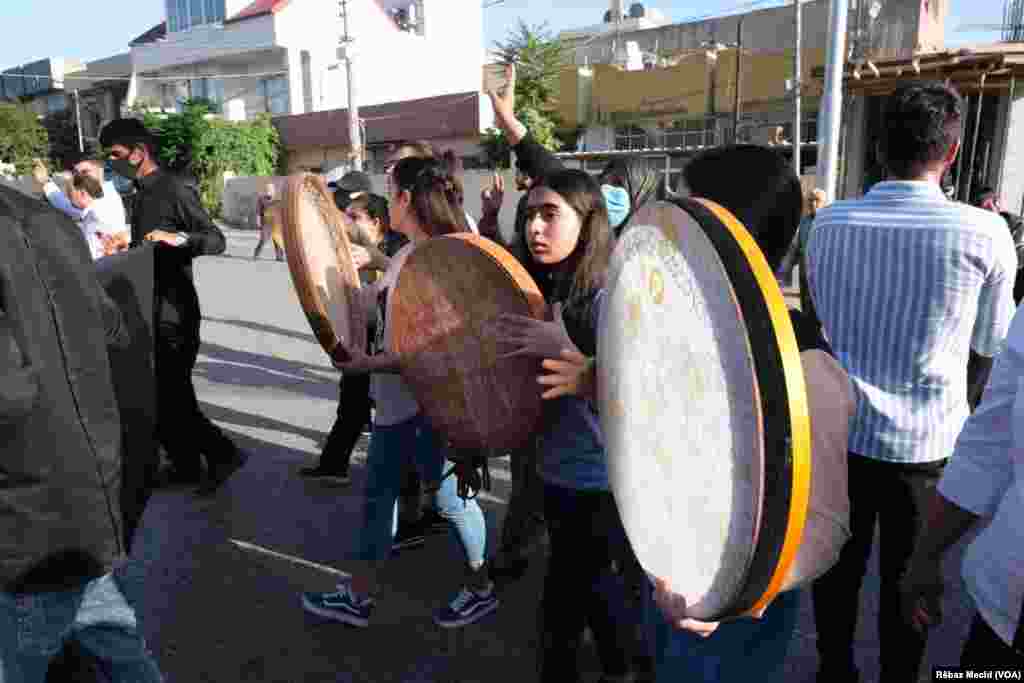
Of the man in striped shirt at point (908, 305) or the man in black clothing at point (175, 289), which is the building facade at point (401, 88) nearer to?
the man in black clothing at point (175, 289)

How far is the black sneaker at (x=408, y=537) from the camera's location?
12.1ft

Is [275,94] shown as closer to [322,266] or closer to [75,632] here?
[322,266]

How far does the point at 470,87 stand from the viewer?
42.2 metres

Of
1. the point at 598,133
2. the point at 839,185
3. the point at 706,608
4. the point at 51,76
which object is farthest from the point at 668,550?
the point at 51,76

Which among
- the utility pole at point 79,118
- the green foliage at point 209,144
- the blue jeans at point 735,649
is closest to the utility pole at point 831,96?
the blue jeans at point 735,649

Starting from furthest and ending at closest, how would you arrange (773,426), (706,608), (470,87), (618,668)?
1. (470,87)
2. (618,668)
3. (706,608)
4. (773,426)

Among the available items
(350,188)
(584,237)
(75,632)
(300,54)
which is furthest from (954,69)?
(300,54)

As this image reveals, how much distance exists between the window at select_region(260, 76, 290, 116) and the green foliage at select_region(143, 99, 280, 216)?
4.24 meters

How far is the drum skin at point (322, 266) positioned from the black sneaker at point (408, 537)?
1.14 m

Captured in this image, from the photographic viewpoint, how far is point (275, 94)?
36750 mm

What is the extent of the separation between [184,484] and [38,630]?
2559mm

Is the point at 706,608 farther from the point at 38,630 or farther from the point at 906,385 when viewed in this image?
the point at 38,630

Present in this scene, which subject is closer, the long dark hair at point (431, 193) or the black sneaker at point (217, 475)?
the long dark hair at point (431, 193)

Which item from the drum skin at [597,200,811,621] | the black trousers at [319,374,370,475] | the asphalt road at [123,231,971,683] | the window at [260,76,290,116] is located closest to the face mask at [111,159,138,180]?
the black trousers at [319,374,370,475]
